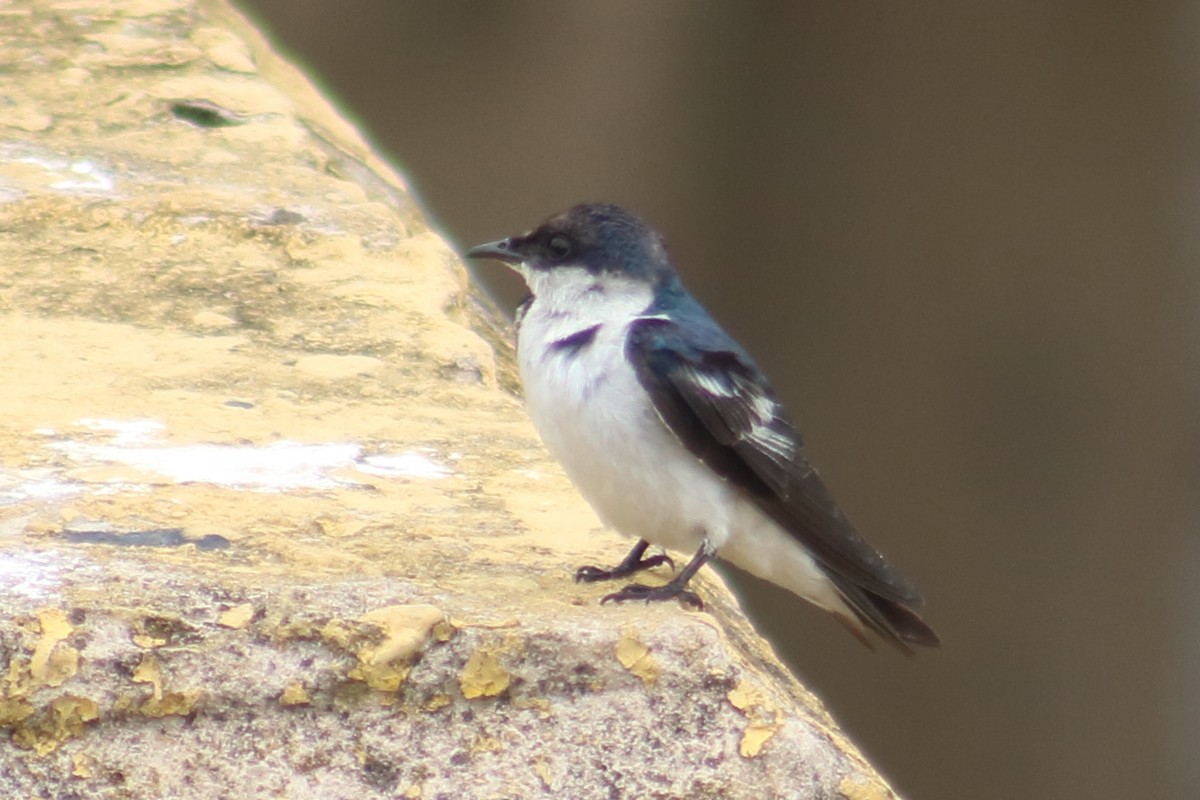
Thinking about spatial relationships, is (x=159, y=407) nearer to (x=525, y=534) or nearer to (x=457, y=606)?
(x=525, y=534)

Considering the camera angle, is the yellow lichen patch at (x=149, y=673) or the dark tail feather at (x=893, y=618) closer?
the yellow lichen patch at (x=149, y=673)

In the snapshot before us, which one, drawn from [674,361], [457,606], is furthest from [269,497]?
[674,361]

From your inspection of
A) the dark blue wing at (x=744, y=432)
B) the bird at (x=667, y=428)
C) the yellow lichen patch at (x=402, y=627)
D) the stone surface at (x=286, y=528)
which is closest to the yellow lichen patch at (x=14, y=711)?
the stone surface at (x=286, y=528)

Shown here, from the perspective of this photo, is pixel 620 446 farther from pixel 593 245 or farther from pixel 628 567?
pixel 593 245

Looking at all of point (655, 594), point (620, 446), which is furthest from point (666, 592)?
point (620, 446)

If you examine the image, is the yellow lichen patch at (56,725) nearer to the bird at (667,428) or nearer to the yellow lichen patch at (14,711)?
the yellow lichen patch at (14,711)

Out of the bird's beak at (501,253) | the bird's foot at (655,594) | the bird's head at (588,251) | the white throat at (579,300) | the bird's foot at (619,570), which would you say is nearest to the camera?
the bird's foot at (655,594)
